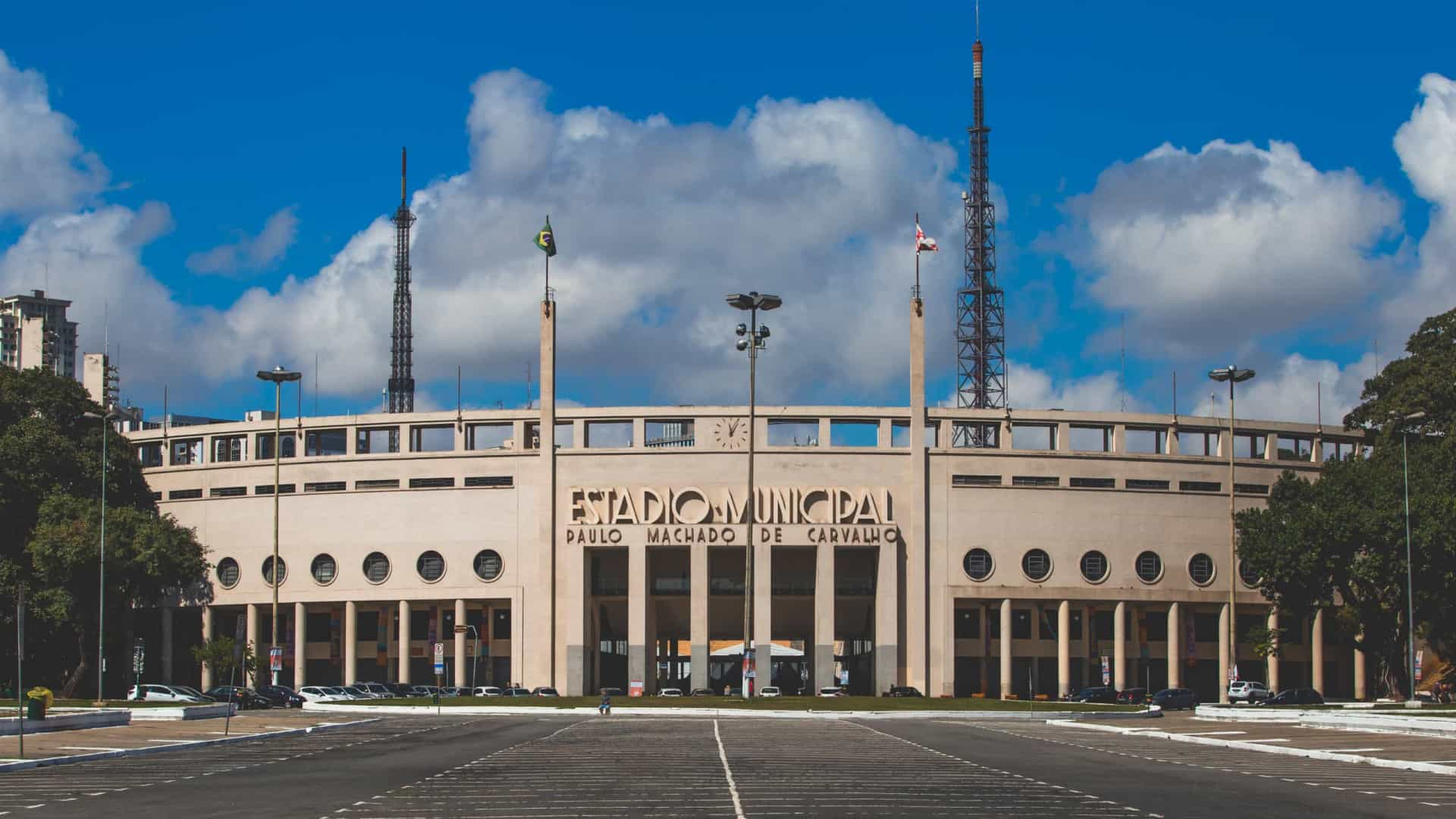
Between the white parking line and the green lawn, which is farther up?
the white parking line

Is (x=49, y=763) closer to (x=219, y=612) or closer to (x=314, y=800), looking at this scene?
(x=314, y=800)

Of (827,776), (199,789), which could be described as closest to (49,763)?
(199,789)

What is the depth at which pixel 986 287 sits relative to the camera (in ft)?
468

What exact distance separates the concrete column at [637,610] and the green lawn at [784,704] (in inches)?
702

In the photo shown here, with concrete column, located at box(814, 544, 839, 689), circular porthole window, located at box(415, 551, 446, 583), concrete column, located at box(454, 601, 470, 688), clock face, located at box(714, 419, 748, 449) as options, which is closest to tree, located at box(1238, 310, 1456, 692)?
concrete column, located at box(814, 544, 839, 689)

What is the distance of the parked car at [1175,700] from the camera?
8600 centimetres

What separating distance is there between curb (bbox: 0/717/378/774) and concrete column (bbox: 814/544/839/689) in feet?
140

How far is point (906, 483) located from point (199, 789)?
75.0 m

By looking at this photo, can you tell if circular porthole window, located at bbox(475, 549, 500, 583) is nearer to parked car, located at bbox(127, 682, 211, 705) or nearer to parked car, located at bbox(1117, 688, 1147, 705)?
parked car, located at bbox(127, 682, 211, 705)

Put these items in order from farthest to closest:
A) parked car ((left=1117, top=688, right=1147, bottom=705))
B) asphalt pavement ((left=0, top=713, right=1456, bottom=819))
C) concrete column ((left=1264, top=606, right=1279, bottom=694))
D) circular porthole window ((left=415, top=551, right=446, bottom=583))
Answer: circular porthole window ((left=415, top=551, right=446, bottom=583)) < concrete column ((left=1264, top=606, right=1279, bottom=694)) < parked car ((left=1117, top=688, right=1147, bottom=705)) < asphalt pavement ((left=0, top=713, right=1456, bottom=819))

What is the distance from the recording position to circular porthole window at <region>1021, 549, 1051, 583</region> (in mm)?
103125

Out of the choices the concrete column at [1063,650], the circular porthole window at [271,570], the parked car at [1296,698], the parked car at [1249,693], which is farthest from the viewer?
the circular porthole window at [271,570]

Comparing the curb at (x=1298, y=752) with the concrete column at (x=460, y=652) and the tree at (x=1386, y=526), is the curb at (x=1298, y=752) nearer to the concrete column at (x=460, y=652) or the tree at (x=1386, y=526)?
the tree at (x=1386, y=526)

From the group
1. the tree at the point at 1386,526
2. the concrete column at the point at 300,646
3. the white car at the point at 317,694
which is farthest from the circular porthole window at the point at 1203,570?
the concrete column at the point at 300,646
